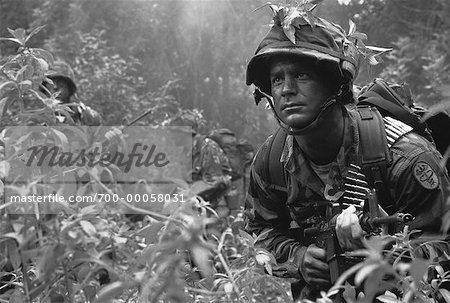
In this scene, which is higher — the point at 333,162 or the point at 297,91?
the point at 297,91

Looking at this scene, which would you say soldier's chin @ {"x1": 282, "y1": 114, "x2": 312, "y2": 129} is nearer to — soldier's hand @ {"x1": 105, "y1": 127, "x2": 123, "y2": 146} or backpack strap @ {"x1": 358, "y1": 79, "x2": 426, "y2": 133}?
backpack strap @ {"x1": 358, "y1": 79, "x2": 426, "y2": 133}

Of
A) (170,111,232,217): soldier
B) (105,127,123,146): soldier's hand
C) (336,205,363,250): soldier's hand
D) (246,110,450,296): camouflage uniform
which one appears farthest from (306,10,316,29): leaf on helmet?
(170,111,232,217): soldier

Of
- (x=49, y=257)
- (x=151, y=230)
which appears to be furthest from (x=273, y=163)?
(x=49, y=257)

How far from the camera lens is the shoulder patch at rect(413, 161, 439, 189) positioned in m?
2.83

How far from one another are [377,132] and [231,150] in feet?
27.7

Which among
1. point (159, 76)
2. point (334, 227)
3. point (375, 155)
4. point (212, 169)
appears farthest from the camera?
point (159, 76)

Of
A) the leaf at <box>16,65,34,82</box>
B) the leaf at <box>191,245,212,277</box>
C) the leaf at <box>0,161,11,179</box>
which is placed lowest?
the leaf at <box>191,245,212,277</box>

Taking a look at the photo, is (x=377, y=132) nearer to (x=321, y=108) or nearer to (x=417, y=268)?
(x=321, y=108)

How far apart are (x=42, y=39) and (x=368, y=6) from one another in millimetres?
7085

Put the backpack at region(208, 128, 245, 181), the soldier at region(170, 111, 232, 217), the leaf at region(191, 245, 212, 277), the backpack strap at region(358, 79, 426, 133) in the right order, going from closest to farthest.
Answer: the leaf at region(191, 245, 212, 277) < the backpack strap at region(358, 79, 426, 133) < the soldier at region(170, 111, 232, 217) < the backpack at region(208, 128, 245, 181)

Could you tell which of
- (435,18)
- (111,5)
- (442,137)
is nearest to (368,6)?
(435,18)

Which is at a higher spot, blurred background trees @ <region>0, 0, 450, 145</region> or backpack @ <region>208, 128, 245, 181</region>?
blurred background trees @ <region>0, 0, 450, 145</region>

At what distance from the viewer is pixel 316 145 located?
3.09 metres

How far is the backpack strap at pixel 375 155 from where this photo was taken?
2.90 meters
